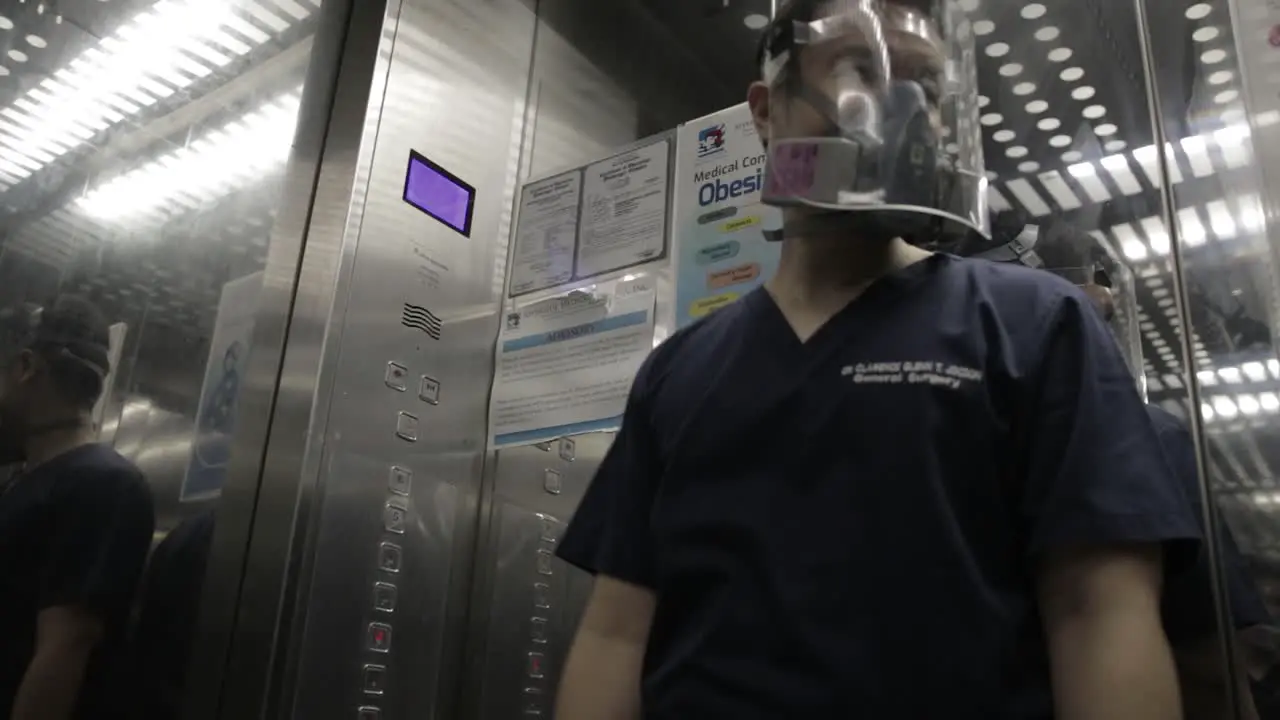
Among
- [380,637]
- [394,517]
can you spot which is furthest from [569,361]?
[380,637]

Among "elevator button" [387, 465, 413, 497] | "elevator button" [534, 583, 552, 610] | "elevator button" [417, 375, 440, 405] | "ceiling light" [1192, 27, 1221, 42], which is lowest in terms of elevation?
"elevator button" [534, 583, 552, 610]

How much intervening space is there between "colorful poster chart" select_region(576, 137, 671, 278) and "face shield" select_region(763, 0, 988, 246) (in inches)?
23.7

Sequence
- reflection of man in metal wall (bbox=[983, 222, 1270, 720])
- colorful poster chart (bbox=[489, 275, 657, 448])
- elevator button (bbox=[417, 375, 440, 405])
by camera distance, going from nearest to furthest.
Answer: reflection of man in metal wall (bbox=[983, 222, 1270, 720]) → colorful poster chart (bbox=[489, 275, 657, 448]) → elevator button (bbox=[417, 375, 440, 405])

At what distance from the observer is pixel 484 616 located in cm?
177

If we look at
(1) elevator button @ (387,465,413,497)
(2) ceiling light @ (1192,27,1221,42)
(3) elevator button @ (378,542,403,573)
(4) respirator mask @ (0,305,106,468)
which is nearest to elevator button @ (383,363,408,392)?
(1) elevator button @ (387,465,413,497)

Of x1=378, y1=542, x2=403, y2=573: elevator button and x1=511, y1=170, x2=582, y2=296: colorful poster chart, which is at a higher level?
x1=511, y1=170, x2=582, y2=296: colorful poster chart

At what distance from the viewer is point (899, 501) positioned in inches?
33.2

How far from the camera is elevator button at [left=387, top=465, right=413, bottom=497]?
167 centimetres

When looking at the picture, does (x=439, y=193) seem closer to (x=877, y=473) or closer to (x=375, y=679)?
(x=375, y=679)

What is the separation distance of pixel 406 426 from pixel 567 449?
0.36m

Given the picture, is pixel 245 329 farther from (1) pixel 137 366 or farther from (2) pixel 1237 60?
(2) pixel 1237 60

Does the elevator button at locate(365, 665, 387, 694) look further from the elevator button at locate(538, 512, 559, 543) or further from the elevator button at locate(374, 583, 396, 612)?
the elevator button at locate(538, 512, 559, 543)

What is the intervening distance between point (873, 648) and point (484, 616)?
1.09 meters

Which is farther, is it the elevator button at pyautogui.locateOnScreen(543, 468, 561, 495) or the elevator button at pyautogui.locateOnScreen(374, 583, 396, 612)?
the elevator button at pyautogui.locateOnScreen(543, 468, 561, 495)
